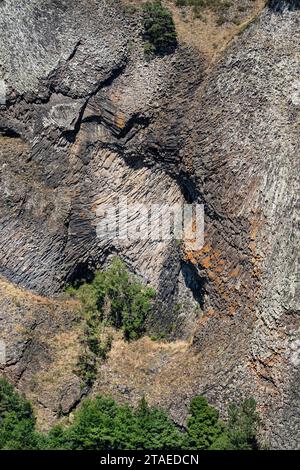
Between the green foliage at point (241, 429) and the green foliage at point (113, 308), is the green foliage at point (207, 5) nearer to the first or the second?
the green foliage at point (113, 308)

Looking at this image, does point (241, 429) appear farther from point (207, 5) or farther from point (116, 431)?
point (207, 5)

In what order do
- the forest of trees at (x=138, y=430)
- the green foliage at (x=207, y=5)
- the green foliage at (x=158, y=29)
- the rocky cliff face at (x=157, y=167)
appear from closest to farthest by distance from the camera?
the forest of trees at (x=138, y=430)
the rocky cliff face at (x=157, y=167)
the green foliage at (x=158, y=29)
the green foliage at (x=207, y=5)

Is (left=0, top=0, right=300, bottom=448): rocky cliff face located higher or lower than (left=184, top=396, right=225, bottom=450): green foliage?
higher

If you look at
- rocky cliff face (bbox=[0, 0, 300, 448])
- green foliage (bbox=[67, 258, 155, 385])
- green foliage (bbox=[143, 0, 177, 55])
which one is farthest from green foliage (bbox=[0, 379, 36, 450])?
green foliage (bbox=[143, 0, 177, 55])

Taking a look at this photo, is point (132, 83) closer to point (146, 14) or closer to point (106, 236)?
point (146, 14)

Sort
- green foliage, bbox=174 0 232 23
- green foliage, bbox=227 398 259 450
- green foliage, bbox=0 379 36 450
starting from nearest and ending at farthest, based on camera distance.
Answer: green foliage, bbox=227 398 259 450
green foliage, bbox=0 379 36 450
green foliage, bbox=174 0 232 23

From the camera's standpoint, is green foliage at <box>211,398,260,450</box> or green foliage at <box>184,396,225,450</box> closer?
green foliage at <box>211,398,260,450</box>

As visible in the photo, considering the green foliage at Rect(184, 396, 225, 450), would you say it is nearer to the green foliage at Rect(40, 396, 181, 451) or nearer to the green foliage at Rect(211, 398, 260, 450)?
the green foliage at Rect(211, 398, 260, 450)

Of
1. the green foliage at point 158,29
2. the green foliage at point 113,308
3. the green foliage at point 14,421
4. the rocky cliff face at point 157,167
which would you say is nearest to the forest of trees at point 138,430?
the green foliage at point 14,421
